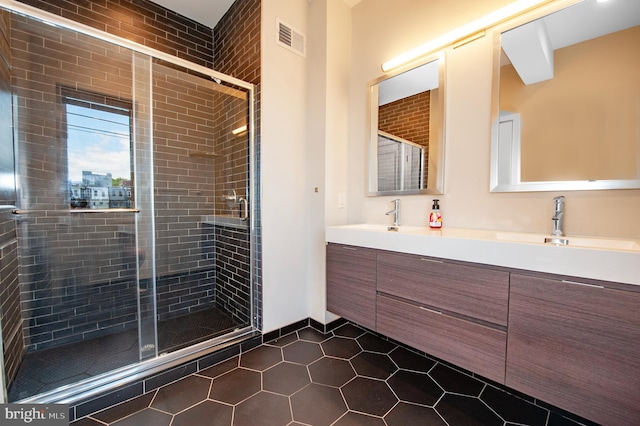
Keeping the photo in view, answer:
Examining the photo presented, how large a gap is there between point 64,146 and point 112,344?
1466 millimetres

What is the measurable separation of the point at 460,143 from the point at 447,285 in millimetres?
924

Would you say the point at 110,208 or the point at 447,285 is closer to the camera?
the point at 447,285

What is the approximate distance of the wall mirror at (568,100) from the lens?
1.18m

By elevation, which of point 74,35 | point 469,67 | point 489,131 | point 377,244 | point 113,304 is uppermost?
point 74,35

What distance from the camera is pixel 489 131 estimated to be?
1.54 metres

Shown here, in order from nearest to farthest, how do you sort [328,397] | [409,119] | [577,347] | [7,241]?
[577,347], [328,397], [7,241], [409,119]

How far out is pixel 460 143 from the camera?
1662mm

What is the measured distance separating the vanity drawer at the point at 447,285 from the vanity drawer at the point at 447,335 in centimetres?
5

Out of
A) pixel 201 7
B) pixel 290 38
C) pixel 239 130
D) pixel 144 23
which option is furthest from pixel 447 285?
pixel 144 23

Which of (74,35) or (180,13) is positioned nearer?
(74,35)

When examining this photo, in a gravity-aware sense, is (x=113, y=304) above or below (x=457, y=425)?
above

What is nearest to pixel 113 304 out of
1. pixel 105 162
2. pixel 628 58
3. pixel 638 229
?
pixel 105 162

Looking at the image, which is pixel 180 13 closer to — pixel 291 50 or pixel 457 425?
pixel 291 50

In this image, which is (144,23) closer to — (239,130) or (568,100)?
(239,130)
